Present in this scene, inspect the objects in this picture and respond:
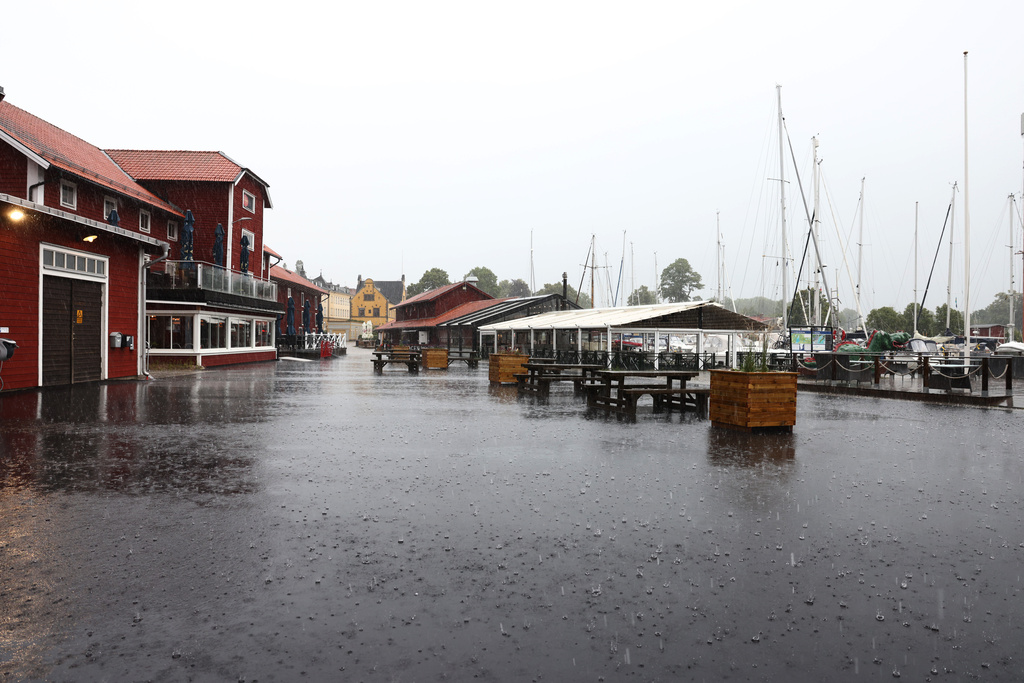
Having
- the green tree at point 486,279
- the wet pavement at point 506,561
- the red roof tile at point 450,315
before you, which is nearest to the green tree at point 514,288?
the green tree at point 486,279

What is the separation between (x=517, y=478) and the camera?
7355mm

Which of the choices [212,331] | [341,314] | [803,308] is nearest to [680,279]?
[341,314]

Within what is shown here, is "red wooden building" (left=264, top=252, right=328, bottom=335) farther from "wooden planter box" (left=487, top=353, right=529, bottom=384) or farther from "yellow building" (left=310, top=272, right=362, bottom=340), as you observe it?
"yellow building" (left=310, top=272, right=362, bottom=340)

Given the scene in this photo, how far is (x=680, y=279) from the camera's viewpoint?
134750 millimetres

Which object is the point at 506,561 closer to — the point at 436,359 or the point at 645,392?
the point at 645,392

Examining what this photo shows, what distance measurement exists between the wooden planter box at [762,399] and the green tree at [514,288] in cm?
14728

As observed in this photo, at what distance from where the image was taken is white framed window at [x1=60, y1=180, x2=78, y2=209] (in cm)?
2589

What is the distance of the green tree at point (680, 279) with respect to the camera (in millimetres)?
134375

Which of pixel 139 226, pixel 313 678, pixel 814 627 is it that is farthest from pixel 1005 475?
pixel 139 226

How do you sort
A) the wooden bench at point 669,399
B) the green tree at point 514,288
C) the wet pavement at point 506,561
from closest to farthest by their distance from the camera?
the wet pavement at point 506,561 < the wooden bench at point 669,399 < the green tree at point 514,288

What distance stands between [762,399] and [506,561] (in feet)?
25.0

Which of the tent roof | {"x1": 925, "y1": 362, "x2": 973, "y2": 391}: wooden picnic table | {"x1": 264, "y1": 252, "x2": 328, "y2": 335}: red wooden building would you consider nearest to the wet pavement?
{"x1": 925, "y1": 362, "x2": 973, "y2": 391}: wooden picnic table

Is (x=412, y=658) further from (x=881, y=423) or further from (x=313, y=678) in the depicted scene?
(x=881, y=423)

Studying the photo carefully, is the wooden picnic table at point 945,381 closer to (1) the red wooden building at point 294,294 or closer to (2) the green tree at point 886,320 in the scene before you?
(1) the red wooden building at point 294,294
